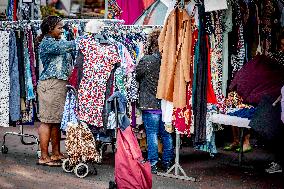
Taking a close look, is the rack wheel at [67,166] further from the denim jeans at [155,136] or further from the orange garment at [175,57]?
the orange garment at [175,57]

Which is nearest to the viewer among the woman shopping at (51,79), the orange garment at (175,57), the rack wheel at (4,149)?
the orange garment at (175,57)

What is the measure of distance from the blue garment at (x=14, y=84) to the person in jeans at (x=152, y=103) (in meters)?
1.82

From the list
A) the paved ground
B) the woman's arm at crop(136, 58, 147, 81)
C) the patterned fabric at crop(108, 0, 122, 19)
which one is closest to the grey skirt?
the paved ground

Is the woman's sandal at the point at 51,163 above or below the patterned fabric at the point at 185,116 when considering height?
below

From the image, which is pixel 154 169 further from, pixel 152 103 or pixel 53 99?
pixel 53 99

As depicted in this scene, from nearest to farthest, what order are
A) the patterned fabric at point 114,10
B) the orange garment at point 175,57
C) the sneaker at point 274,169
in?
1. the orange garment at point 175,57
2. the sneaker at point 274,169
3. the patterned fabric at point 114,10

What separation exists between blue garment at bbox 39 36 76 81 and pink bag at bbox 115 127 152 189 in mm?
1827

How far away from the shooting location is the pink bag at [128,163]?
6.53 metres

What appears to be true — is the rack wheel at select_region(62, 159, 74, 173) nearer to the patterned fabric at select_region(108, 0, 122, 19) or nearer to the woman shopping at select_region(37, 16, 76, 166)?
the woman shopping at select_region(37, 16, 76, 166)

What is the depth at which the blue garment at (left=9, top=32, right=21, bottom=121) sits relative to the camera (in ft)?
28.5

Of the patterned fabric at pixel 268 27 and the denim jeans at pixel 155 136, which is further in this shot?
the patterned fabric at pixel 268 27

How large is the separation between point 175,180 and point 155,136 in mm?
674

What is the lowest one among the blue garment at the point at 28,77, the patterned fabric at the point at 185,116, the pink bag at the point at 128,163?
the pink bag at the point at 128,163

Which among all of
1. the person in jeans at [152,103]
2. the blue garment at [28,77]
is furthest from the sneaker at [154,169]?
the blue garment at [28,77]
